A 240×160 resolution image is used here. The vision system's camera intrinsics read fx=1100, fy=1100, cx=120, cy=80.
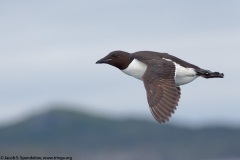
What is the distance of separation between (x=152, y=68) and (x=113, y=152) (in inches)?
4729

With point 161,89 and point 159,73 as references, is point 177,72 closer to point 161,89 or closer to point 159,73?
point 159,73

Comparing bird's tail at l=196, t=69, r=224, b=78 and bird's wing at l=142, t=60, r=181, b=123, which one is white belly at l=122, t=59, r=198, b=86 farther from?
bird's wing at l=142, t=60, r=181, b=123

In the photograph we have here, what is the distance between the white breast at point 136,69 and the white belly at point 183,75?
26.0 inches

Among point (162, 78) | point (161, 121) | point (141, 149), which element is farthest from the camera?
point (141, 149)

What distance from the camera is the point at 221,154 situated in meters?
118

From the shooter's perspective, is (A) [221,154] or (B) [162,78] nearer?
(B) [162,78]

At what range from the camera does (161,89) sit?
814 inches

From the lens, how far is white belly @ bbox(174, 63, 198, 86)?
21719 millimetres

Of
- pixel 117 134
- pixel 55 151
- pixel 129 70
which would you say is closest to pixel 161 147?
pixel 55 151

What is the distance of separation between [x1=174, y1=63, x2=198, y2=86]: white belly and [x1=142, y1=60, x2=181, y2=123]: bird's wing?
273mm

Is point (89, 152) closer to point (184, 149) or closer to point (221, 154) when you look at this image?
point (184, 149)

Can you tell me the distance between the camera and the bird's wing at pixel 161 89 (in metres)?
20.2

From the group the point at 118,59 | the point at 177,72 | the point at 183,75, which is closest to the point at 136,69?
the point at 118,59

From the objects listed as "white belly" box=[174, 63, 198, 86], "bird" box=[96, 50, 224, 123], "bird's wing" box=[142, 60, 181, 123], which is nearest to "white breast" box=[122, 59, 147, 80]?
"bird" box=[96, 50, 224, 123]
